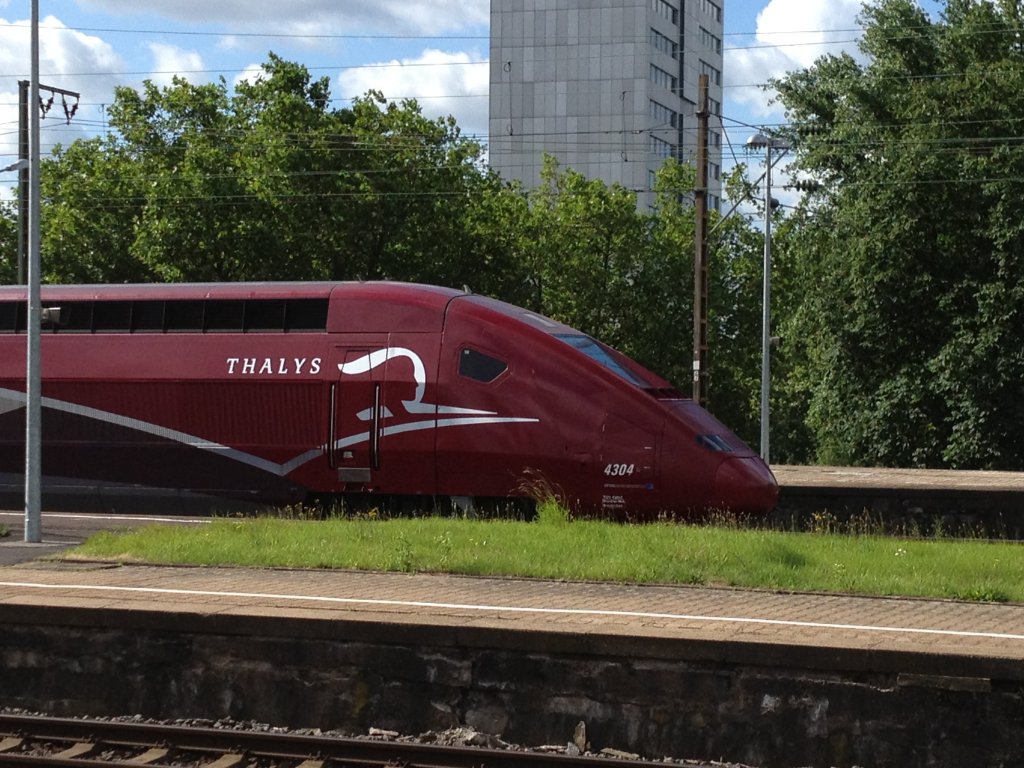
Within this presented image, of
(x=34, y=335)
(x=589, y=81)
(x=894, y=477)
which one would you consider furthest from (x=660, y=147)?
(x=34, y=335)

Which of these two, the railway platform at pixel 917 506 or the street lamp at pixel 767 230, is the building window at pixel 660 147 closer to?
the street lamp at pixel 767 230

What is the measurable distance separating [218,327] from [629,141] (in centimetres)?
8717

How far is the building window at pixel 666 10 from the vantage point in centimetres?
10144

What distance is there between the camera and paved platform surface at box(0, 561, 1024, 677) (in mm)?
9523

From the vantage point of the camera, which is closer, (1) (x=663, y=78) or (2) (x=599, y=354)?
(2) (x=599, y=354)

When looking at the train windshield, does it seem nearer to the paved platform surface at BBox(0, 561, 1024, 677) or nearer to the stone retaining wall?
the paved platform surface at BBox(0, 561, 1024, 677)

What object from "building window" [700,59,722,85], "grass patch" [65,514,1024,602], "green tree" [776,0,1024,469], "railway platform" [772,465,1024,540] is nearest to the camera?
"grass patch" [65,514,1024,602]

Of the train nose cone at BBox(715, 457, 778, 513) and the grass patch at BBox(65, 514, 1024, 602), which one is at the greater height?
the train nose cone at BBox(715, 457, 778, 513)

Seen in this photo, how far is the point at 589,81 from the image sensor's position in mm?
102125

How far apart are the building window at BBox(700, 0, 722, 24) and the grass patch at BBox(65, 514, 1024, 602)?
100 meters

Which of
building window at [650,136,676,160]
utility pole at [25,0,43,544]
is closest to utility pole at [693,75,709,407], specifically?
utility pole at [25,0,43,544]

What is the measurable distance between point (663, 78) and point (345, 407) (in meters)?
89.1

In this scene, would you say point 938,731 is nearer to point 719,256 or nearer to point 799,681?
point 799,681

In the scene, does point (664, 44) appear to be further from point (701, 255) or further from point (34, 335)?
point (34, 335)
